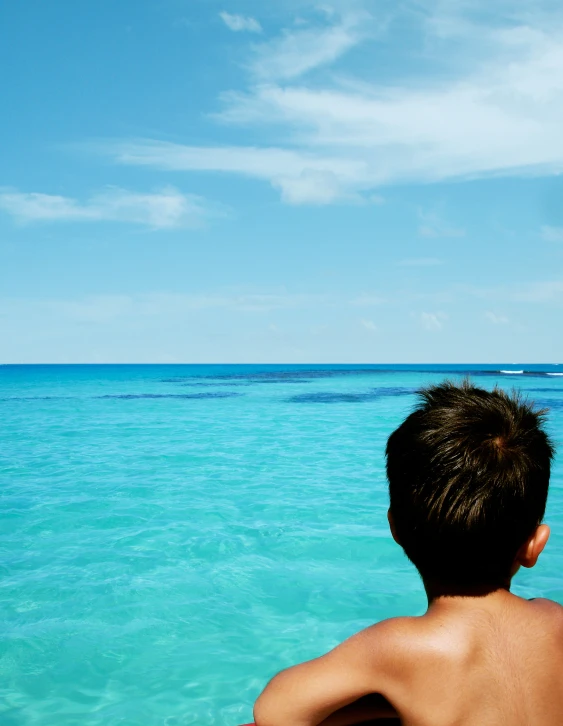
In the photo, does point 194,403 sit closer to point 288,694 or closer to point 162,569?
point 162,569

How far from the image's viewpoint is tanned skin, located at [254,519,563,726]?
4.61ft

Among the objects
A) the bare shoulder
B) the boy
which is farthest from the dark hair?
the bare shoulder

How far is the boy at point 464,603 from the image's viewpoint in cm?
141

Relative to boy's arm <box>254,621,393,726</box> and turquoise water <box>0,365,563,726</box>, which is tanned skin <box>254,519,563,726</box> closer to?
boy's arm <box>254,621,393,726</box>

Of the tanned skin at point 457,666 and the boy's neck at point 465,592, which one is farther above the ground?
the boy's neck at point 465,592

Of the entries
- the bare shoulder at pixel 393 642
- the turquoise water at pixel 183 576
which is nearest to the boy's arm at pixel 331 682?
the bare shoulder at pixel 393 642

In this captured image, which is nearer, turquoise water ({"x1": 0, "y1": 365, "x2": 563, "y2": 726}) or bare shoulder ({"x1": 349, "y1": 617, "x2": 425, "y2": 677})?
bare shoulder ({"x1": 349, "y1": 617, "x2": 425, "y2": 677})

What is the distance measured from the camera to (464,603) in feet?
4.84

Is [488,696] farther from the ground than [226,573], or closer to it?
farther from the ground

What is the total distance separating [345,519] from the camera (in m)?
8.00

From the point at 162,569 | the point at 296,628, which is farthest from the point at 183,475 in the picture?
the point at 296,628

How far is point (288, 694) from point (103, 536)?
20.8 feet

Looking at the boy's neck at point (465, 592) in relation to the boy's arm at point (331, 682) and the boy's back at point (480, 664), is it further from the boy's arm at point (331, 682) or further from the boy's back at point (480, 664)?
the boy's arm at point (331, 682)

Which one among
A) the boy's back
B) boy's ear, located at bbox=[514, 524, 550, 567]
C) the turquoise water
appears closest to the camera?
the boy's back
